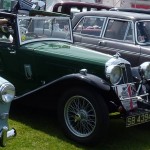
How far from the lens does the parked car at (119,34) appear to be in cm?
693

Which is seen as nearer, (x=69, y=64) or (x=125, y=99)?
(x=125, y=99)

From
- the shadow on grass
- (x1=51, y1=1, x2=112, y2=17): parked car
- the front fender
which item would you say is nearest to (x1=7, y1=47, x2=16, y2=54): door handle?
the front fender

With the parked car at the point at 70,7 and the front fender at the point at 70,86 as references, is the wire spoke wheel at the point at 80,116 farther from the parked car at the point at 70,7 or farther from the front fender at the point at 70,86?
the parked car at the point at 70,7

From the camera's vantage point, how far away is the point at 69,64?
4980 millimetres

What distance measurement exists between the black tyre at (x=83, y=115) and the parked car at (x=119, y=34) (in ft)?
8.46

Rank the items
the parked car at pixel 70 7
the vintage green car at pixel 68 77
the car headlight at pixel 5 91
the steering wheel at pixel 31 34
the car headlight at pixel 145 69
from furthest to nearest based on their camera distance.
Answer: the parked car at pixel 70 7
the steering wheel at pixel 31 34
the car headlight at pixel 145 69
the vintage green car at pixel 68 77
the car headlight at pixel 5 91

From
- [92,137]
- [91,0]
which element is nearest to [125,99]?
[92,137]

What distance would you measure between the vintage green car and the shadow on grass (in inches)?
11.8

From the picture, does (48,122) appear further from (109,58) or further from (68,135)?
(109,58)

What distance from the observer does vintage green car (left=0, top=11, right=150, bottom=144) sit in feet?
14.6

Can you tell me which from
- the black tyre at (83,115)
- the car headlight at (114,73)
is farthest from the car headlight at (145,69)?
the black tyre at (83,115)

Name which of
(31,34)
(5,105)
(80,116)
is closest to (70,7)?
(31,34)

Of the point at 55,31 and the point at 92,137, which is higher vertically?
the point at 55,31

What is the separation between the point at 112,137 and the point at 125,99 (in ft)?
2.26
